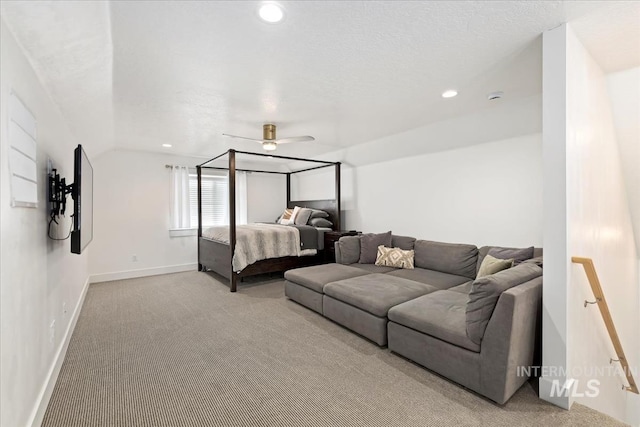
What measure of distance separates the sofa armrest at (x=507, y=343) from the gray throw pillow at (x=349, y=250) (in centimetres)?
256

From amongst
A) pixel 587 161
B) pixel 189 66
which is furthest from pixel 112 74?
pixel 587 161

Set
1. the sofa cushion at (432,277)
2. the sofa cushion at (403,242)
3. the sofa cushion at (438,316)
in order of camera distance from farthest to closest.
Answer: the sofa cushion at (403,242), the sofa cushion at (432,277), the sofa cushion at (438,316)

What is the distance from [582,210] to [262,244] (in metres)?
4.02

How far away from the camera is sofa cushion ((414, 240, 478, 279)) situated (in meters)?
3.55

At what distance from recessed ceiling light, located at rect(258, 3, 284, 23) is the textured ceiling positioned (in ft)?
0.16

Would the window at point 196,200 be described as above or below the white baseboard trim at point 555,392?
above

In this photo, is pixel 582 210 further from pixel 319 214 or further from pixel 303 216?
pixel 303 216

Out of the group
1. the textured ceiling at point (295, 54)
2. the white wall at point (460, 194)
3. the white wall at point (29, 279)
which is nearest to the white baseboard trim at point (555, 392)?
the white wall at point (460, 194)

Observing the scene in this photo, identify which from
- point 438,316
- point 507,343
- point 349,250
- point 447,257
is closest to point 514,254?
point 447,257

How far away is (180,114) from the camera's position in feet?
11.3

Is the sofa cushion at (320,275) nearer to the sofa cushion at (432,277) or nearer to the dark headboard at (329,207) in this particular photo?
the sofa cushion at (432,277)

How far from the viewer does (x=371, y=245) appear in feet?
14.4

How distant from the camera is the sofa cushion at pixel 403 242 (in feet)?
13.9

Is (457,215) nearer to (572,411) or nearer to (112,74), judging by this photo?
(572,411)
